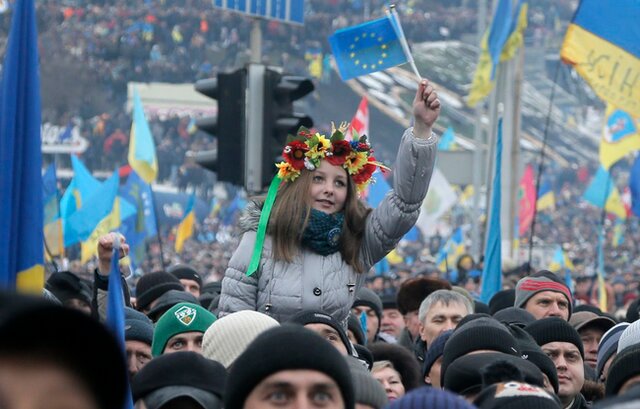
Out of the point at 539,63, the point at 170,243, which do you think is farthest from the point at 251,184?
the point at 539,63

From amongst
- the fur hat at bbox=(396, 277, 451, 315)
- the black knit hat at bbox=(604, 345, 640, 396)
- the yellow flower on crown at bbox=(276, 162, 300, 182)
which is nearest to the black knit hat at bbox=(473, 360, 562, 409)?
the black knit hat at bbox=(604, 345, 640, 396)

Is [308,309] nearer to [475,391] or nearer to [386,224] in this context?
[386,224]

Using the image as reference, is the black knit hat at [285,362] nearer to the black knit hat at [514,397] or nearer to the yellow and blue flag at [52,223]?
the black knit hat at [514,397]

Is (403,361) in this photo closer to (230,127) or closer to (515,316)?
(515,316)

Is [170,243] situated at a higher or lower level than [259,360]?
lower

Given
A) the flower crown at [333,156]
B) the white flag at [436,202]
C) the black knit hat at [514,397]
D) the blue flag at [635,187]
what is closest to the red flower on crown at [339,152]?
the flower crown at [333,156]

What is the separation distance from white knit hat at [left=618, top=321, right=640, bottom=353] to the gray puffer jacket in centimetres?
96

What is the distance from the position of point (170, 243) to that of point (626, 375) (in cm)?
3169

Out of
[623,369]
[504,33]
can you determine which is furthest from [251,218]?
[504,33]

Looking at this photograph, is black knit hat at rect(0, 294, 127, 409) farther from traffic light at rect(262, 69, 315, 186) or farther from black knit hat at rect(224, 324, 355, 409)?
traffic light at rect(262, 69, 315, 186)

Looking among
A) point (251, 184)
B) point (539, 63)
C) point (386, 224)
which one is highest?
point (386, 224)

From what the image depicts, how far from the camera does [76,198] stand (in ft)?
59.5

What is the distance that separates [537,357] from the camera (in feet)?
18.4

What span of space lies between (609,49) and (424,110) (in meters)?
7.63
